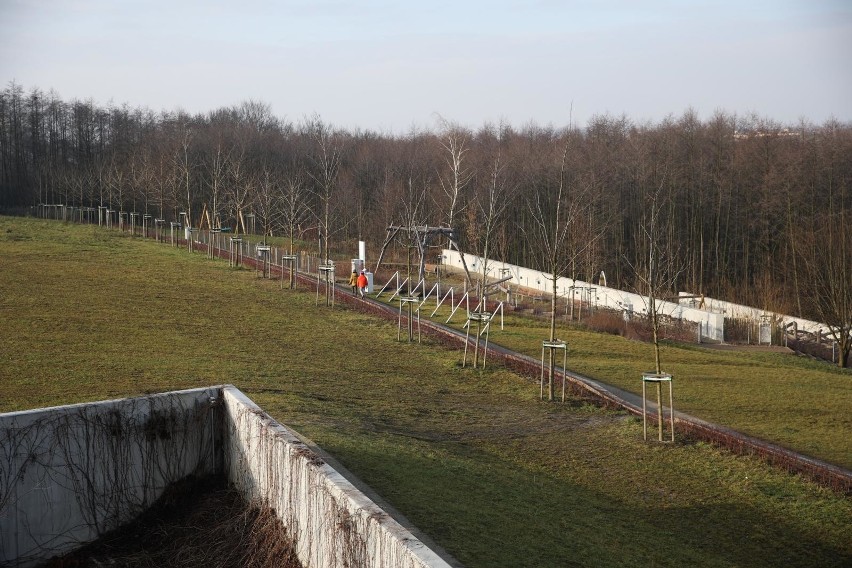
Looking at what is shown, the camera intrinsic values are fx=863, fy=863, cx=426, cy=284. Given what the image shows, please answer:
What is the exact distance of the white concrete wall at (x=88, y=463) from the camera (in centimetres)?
997

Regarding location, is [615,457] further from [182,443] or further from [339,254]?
[339,254]

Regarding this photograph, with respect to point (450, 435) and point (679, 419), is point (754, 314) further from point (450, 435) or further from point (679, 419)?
point (450, 435)

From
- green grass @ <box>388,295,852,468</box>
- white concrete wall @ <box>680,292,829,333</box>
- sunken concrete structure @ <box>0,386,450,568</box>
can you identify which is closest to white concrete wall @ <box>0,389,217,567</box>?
sunken concrete structure @ <box>0,386,450,568</box>

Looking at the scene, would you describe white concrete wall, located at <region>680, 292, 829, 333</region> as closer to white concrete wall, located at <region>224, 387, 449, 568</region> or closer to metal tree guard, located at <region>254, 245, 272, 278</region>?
metal tree guard, located at <region>254, 245, 272, 278</region>

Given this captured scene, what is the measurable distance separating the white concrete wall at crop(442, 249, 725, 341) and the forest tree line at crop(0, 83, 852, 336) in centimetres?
113

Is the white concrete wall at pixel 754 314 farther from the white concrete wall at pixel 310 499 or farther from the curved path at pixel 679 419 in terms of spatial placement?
the white concrete wall at pixel 310 499

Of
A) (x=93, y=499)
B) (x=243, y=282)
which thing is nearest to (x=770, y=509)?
(x=93, y=499)

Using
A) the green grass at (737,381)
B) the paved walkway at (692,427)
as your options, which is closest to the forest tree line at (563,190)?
the green grass at (737,381)

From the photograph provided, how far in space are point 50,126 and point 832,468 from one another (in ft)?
286

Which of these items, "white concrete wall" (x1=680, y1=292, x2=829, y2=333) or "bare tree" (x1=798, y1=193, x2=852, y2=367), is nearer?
"bare tree" (x1=798, y1=193, x2=852, y2=367)

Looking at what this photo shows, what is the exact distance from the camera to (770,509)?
39.4 ft

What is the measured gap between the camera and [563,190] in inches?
2215

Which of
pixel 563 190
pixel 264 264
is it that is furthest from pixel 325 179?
pixel 563 190

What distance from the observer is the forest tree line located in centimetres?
4259
